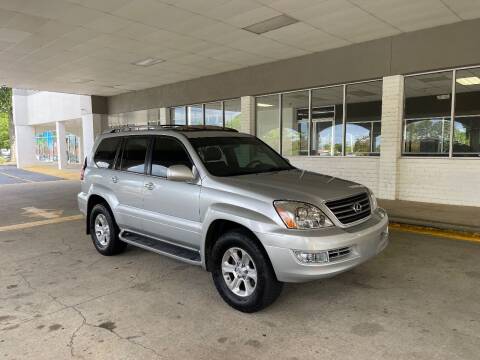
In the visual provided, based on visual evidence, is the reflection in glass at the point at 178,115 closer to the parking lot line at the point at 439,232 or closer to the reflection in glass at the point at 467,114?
the reflection in glass at the point at 467,114

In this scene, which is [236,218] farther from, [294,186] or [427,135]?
[427,135]

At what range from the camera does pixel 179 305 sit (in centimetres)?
387

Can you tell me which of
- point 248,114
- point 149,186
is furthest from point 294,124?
point 149,186

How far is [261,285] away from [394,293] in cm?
154

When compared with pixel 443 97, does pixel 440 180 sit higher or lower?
lower

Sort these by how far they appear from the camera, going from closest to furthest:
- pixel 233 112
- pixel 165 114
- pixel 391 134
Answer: pixel 391 134 < pixel 233 112 < pixel 165 114

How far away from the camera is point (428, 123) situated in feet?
40.4

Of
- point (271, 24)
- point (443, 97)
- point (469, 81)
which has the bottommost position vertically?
point (469, 81)

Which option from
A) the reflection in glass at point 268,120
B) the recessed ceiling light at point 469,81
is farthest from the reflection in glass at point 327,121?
the recessed ceiling light at point 469,81

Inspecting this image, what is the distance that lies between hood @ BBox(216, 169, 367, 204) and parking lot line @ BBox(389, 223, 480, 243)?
3155 millimetres

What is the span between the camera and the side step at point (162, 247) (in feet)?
13.7

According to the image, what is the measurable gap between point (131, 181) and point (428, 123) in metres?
10.6

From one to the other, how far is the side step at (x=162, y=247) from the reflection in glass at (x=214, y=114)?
992 cm

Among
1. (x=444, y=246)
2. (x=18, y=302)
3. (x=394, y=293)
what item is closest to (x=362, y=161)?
(x=444, y=246)
